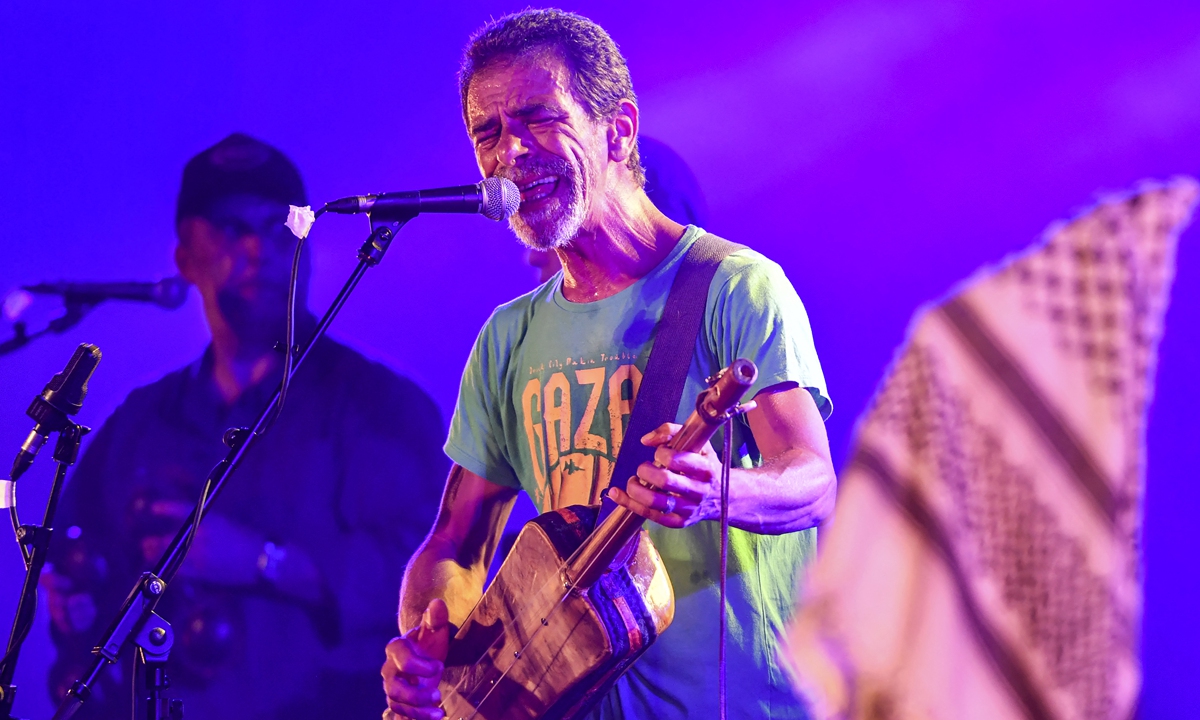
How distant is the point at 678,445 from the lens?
1.63 m

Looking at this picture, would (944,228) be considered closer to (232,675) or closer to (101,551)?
(232,675)

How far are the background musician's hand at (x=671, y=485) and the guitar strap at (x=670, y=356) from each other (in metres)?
0.41

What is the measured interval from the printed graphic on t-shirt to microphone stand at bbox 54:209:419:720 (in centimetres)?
48

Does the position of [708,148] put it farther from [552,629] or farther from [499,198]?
[552,629]

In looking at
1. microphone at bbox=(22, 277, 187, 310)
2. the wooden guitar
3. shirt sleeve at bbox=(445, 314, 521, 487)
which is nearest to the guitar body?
the wooden guitar

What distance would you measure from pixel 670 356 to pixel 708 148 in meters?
0.86

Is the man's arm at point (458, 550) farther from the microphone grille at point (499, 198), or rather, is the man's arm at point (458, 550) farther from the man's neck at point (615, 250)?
the microphone grille at point (499, 198)

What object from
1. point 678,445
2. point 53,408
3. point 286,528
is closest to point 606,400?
point 678,445

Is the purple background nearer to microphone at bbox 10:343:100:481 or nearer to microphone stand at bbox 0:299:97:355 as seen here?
microphone stand at bbox 0:299:97:355

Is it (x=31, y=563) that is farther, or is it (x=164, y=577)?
(x=31, y=563)

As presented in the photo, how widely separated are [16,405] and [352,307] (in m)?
1.25

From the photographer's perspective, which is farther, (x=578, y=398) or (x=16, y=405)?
(x=16, y=405)

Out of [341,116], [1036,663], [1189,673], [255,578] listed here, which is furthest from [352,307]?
[1036,663]

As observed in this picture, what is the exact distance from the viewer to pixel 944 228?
7.80 ft
